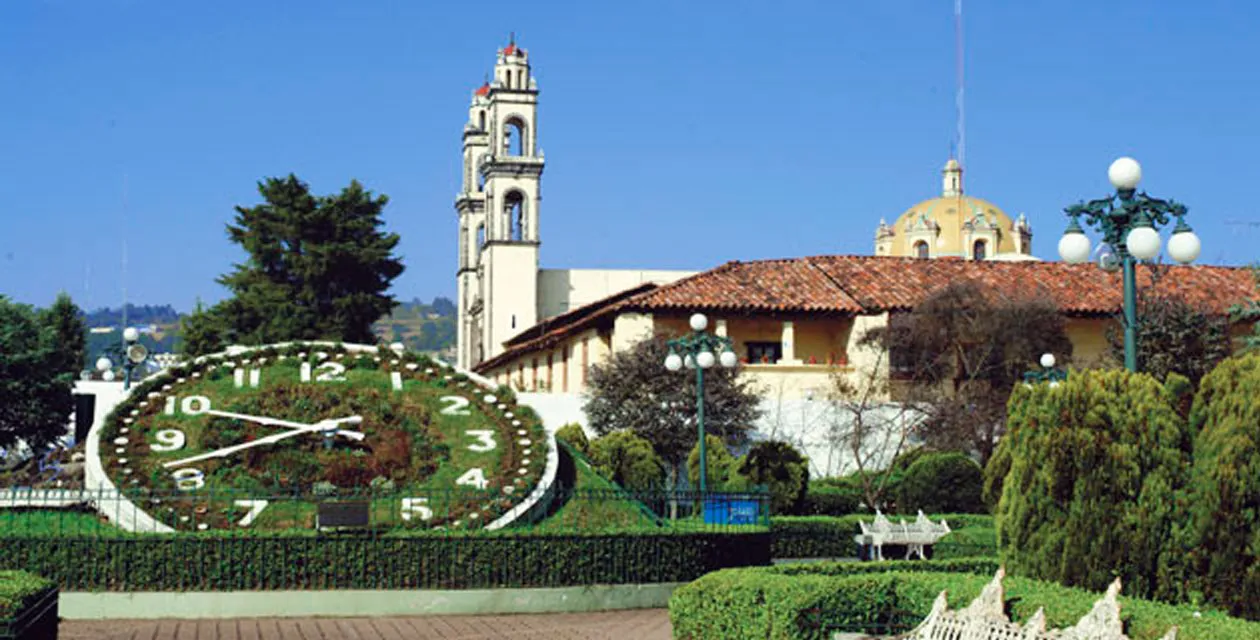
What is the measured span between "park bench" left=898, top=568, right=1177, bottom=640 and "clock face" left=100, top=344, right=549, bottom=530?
9014mm

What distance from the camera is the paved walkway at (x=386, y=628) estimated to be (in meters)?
16.4

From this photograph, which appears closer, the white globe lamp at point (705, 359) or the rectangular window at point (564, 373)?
the white globe lamp at point (705, 359)

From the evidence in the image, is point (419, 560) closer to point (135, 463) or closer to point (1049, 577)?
point (135, 463)

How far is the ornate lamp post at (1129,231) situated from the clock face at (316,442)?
8.59 metres

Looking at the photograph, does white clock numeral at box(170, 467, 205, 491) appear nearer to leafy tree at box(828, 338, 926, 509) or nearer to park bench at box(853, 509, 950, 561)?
park bench at box(853, 509, 950, 561)

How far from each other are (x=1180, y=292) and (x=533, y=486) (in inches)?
1365

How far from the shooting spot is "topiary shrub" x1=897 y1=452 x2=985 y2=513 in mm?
33250

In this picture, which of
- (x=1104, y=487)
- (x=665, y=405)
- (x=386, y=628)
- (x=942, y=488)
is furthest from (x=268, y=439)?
(x=665, y=405)

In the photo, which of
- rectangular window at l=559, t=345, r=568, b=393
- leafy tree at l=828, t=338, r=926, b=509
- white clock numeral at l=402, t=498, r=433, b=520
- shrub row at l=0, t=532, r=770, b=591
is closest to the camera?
shrub row at l=0, t=532, r=770, b=591

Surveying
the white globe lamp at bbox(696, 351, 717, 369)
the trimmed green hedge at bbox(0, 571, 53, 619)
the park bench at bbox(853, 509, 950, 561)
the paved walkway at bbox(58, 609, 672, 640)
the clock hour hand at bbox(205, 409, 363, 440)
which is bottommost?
the paved walkway at bbox(58, 609, 672, 640)

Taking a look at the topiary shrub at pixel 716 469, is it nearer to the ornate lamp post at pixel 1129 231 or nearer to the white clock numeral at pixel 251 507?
the white clock numeral at pixel 251 507

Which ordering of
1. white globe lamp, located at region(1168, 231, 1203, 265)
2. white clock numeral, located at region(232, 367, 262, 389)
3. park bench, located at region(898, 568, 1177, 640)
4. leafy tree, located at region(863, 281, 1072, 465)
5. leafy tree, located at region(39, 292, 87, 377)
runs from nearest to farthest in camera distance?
park bench, located at region(898, 568, 1177, 640) < white globe lamp, located at region(1168, 231, 1203, 265) < white clock numeral, located at region(232, 367, 262, 389) < leafy tree, located at region(863, 281, 1072, 465) < leafy tree, located at region(39, 292, 87, 377)

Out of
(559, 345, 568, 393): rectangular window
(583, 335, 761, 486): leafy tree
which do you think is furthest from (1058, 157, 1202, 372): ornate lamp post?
(559, 345, 568, 393): rectangular window

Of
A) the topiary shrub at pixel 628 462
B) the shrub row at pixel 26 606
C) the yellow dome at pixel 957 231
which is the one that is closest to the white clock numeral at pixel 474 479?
the shrub row at pixel 26 606
